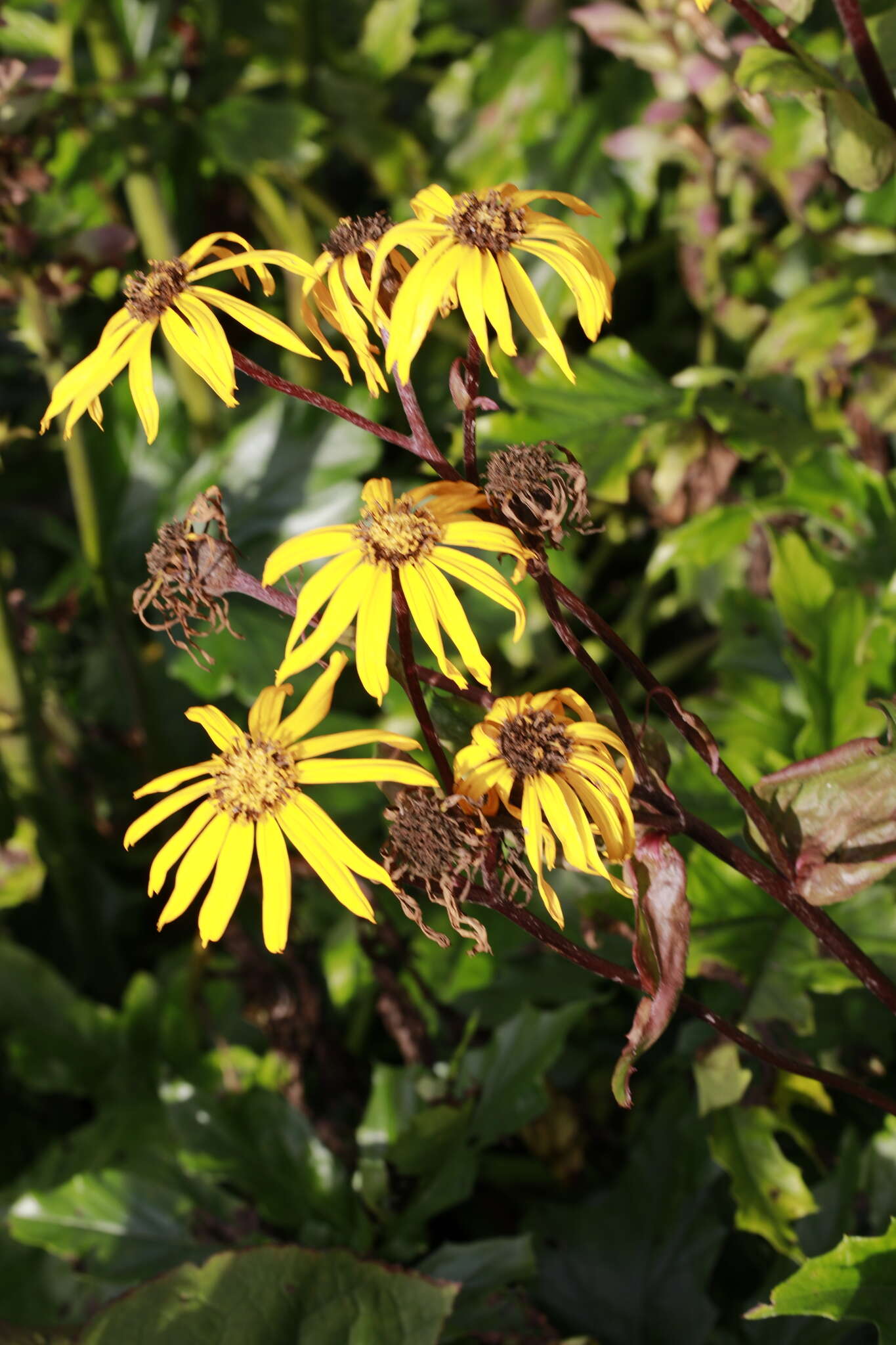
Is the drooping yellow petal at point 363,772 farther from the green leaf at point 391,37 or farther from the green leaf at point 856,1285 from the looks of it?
the green leaf at point 391,37

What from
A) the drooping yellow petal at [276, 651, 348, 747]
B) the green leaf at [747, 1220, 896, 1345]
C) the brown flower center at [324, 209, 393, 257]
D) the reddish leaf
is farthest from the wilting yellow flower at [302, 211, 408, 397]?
the green leaf at [747, 1220, 896, 1345]

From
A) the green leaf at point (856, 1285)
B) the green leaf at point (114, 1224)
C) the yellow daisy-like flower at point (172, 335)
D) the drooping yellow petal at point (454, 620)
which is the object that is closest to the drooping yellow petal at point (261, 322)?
the yellow daisy-like flower at point (172, 335)

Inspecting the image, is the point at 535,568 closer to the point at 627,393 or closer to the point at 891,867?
the point at 891,867

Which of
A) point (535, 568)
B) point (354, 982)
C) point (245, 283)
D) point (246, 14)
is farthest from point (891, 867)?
point (246, 14)

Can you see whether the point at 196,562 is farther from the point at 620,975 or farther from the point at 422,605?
the point at 620,975

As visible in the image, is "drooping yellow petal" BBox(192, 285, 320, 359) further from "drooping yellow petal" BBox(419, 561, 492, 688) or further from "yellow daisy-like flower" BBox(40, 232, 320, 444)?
"drooping yellow petal" BBox(419, 561, 492, 688)
